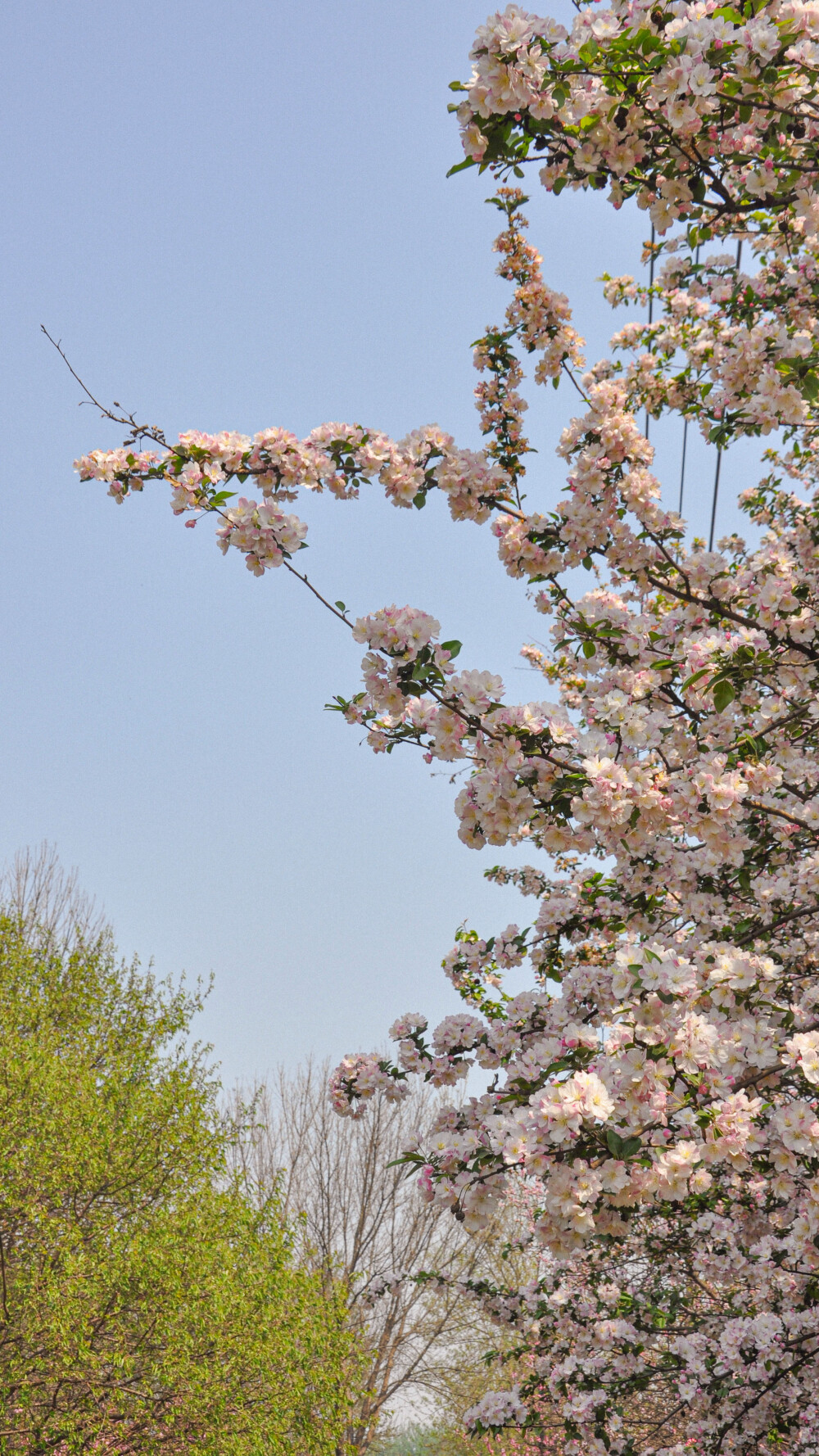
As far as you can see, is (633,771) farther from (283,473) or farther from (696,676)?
(283,473)

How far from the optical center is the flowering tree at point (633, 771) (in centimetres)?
229

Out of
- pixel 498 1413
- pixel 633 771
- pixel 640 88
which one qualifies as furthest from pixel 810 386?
pixel 498 1413

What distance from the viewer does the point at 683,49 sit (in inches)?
92.8

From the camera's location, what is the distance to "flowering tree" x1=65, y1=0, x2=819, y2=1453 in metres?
2.29

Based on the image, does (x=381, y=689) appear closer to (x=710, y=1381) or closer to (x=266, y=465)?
(x=266, y=465)

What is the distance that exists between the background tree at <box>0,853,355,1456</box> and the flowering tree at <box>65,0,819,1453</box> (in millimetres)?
2432

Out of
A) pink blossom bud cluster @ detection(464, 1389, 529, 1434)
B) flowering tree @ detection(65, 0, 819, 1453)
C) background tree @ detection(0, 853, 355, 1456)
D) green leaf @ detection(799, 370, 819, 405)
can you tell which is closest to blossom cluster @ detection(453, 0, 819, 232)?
flowering tree @ detection(65, 0, 819, 1453)

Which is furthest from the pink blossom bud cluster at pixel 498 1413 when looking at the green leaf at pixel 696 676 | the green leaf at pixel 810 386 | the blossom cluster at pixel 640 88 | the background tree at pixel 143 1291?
the blossom cluster at pixel 640 88

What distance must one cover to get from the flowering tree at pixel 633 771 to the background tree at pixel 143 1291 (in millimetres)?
2432

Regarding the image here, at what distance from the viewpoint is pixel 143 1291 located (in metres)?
6.71

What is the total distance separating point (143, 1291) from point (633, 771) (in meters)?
6.18

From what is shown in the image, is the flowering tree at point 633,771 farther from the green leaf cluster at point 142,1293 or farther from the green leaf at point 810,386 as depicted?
the green leaf cluster at point 142,1293

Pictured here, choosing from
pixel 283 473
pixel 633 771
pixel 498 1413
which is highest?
pixel 283 473

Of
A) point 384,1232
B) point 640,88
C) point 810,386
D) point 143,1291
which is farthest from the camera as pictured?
point 384,1232
